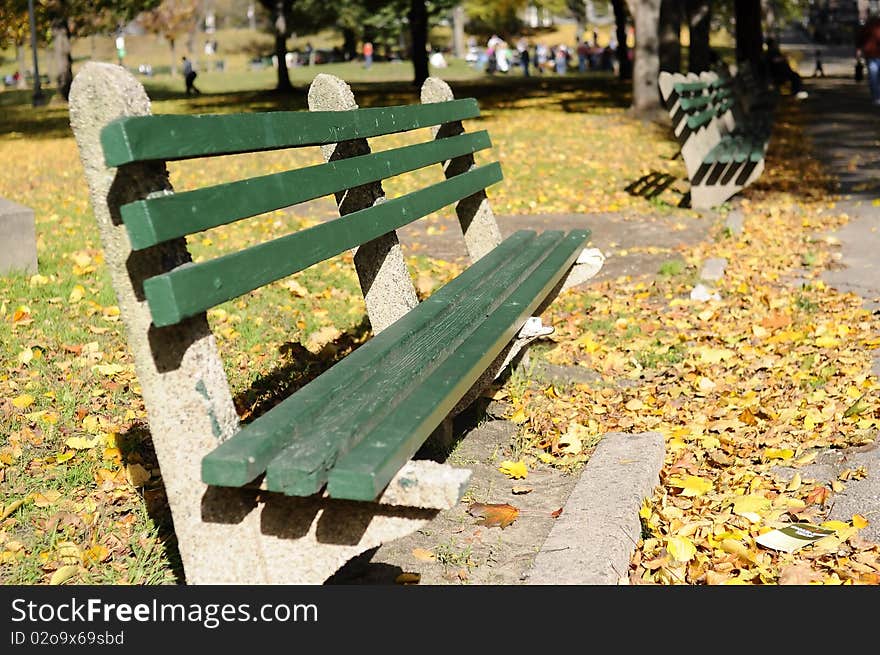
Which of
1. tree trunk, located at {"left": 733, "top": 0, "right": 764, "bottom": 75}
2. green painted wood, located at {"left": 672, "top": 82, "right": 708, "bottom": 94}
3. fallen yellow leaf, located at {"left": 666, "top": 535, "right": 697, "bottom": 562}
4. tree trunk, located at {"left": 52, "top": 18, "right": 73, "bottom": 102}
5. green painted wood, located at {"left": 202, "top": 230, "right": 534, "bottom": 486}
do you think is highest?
tree trunk, located at {"left": 52, "top": 18, "right": 73, "bottom": 102}

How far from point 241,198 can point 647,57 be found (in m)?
16.2

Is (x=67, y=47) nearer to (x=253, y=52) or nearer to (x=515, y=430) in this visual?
(x=515, y=430)

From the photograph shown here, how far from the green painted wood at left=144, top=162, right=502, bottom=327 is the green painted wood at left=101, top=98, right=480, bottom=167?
25 cm

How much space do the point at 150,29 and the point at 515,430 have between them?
6559 cm

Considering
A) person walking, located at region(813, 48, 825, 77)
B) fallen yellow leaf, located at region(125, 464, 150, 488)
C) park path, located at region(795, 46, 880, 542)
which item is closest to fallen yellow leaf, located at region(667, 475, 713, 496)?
park path, located at region(795, 46, 880, 542)

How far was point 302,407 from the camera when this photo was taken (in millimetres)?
2537

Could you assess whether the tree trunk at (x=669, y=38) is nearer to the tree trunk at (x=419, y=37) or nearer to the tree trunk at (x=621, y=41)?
the tree trunk at (x=419, y=37)

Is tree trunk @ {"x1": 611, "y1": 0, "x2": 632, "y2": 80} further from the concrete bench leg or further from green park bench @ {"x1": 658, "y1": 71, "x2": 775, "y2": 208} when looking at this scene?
the concrete bench leg

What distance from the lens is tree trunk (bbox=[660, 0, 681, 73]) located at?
18.7m

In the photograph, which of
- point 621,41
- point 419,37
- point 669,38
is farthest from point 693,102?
point 621,41

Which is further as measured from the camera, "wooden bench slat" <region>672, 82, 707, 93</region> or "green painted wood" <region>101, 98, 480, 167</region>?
"wooden bench slat" <region>672, 82, 707, 93</region>

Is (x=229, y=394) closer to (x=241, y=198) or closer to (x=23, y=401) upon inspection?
(x=241, y=198)

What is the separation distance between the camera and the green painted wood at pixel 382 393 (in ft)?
7.20

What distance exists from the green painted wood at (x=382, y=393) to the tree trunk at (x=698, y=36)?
17584 mm
